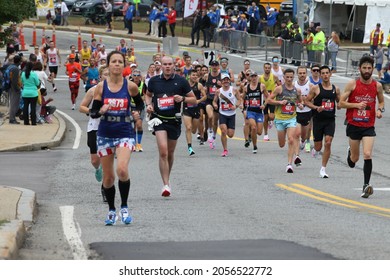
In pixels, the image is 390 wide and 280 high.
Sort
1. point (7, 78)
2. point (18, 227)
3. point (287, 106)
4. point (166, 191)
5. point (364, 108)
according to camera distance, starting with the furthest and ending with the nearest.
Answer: point (7, 78)
point (287, 106)
point (364, 108)
point (166, 191)
point (18, 227)

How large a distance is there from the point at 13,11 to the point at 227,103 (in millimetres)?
10630

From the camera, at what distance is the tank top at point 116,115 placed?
12.5 metres

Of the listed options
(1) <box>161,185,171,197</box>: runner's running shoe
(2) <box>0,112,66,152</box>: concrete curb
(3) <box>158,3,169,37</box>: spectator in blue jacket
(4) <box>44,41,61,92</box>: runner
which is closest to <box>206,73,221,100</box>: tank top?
(2) <box>0,112,66,152</box>: concrete curb

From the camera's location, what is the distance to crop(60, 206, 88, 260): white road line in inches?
416

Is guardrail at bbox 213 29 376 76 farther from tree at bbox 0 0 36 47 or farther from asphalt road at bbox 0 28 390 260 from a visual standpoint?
asphalt road at bbox 0 28 390 260

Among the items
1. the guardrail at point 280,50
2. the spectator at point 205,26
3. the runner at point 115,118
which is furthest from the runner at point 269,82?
the spectator at point 205,26

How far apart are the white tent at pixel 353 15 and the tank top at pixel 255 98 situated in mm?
27682

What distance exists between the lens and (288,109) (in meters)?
20.3

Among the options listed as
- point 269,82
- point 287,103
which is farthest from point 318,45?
point 287,103

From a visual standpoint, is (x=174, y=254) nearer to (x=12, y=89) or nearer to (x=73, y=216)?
(x=73, y=216)

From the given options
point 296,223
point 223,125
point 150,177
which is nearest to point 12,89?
point 223,125

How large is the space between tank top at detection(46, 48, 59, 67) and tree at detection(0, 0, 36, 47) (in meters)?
8.17

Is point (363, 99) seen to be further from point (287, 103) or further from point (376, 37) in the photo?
point (376, 37)

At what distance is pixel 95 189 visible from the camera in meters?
17.1
